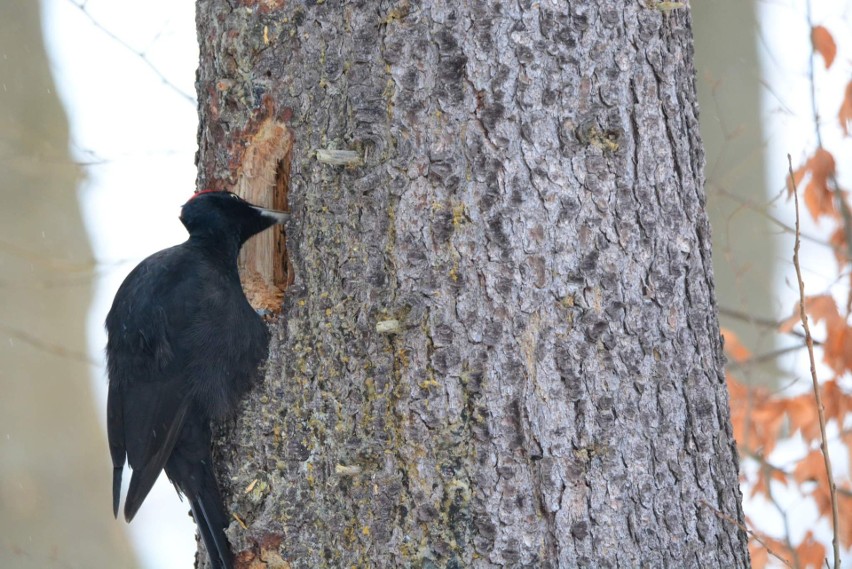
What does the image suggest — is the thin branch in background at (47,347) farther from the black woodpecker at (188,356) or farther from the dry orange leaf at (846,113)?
the dry orange leaf at (846,113)

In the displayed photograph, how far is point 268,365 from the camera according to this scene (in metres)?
2.10

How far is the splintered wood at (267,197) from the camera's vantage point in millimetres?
2135

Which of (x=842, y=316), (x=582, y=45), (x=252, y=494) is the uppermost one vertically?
(x=582, y=45)

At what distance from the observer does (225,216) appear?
237 cm

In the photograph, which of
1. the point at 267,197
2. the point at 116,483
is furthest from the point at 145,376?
the point at 267,197

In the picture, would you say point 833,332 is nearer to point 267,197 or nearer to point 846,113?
point 846,113

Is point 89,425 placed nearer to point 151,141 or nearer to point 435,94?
point 151,141

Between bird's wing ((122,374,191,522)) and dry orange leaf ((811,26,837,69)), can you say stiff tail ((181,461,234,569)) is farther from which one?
dry orange leaf ((811,26,837,69))

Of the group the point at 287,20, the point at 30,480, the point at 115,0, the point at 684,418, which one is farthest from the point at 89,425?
the point at 684,418

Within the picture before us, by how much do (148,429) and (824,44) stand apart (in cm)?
306

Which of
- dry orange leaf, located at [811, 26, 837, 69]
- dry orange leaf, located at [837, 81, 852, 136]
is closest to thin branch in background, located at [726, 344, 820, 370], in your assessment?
dry orange leaf, located at [837, 81, 852, 136]

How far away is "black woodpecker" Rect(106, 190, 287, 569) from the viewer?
2195 mm

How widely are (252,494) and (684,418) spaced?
109 cm

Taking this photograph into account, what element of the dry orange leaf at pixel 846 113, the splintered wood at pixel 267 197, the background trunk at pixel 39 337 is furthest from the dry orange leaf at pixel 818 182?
the background trunk at pixel 39 337
